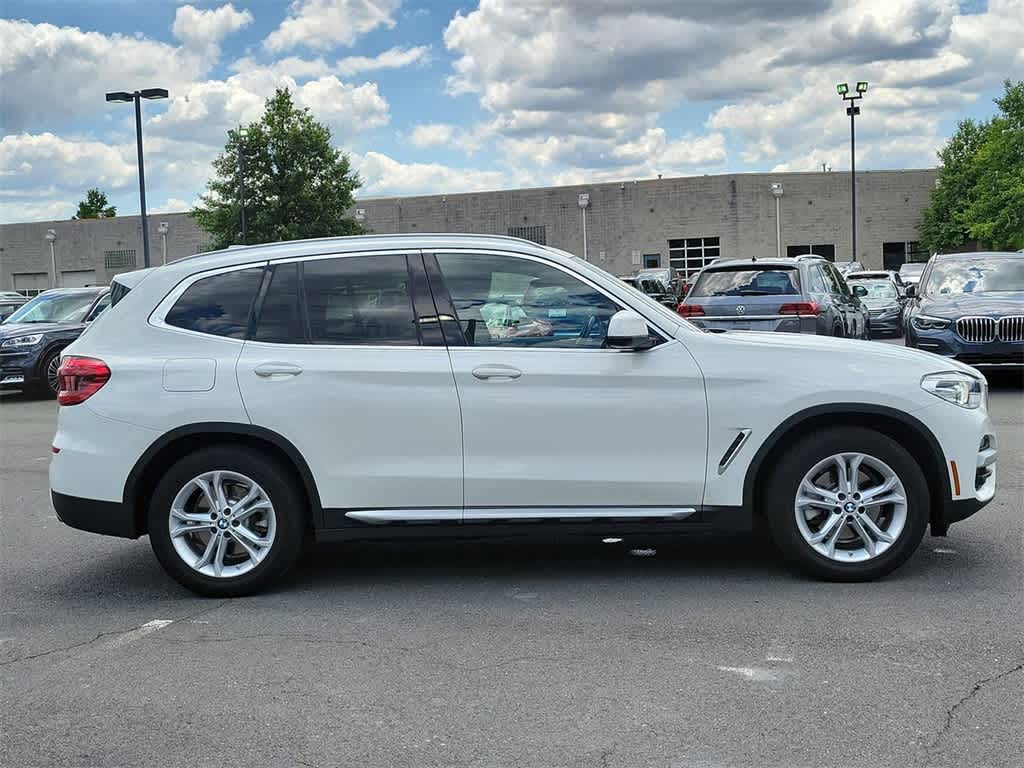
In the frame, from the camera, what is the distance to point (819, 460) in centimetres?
565

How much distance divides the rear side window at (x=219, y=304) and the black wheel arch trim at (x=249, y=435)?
49cm

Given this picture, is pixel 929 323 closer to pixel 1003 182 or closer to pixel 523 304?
pixel 523 304

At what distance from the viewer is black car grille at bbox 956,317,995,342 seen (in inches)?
543

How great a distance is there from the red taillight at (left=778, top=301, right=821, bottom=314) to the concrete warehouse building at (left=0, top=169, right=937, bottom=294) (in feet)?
168

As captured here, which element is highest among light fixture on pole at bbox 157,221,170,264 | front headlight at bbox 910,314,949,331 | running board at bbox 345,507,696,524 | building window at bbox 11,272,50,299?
light fixture on pole at bbox 157,221,170,264

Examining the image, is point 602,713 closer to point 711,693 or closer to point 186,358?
point 711,693

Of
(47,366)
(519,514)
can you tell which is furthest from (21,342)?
(519,514)

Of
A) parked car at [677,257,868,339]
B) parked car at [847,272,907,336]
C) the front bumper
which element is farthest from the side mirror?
parked car at [847,272,907,336]

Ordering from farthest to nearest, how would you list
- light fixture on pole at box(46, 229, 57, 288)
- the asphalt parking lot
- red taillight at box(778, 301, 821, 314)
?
light fixture on pole at box(46, 229, 57, 288) → red taillight at box(778, 301, 821, 314) → the asphalt parking lot

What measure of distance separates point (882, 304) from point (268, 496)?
2390cm

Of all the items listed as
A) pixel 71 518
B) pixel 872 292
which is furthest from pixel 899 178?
pixel 71 518

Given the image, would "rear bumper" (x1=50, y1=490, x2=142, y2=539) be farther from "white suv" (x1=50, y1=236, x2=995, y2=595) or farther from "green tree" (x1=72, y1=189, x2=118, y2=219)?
"green tree" (x1=72, y1=189, x2=118, y2=219)

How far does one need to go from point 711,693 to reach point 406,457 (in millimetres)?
2050

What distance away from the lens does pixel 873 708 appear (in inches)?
160
